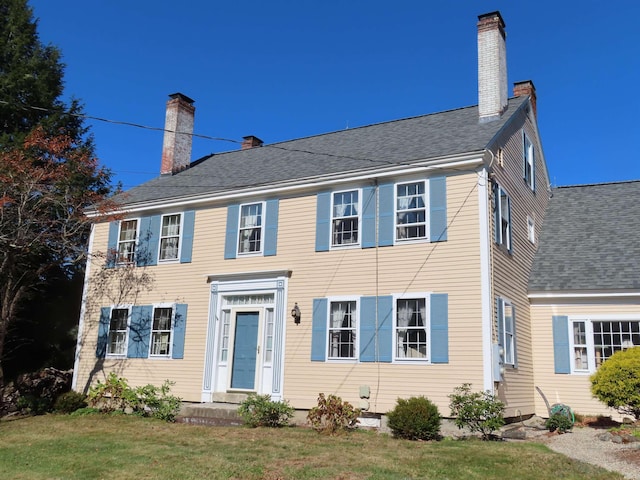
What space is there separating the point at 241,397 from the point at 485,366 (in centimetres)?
601

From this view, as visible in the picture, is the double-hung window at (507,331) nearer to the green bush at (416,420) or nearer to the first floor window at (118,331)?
the green bush at (416,420)

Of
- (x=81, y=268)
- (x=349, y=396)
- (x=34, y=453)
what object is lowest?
(x=34, y=453)

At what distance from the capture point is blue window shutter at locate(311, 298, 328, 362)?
1350cm

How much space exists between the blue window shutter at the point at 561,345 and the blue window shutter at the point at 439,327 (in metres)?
4.01

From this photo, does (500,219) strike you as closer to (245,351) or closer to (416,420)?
(416,420)

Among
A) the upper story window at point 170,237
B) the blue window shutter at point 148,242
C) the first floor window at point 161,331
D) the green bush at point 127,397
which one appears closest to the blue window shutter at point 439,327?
the green bush at point 127,397

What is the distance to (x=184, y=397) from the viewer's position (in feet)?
49.5

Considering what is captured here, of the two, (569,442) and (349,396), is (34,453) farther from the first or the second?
(569,442)

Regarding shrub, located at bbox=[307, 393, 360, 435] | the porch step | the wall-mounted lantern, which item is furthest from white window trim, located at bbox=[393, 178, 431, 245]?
the porch step

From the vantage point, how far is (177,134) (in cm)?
2016

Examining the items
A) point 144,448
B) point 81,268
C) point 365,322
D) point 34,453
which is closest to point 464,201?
point 365,322

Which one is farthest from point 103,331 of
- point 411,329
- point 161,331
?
point 411,329

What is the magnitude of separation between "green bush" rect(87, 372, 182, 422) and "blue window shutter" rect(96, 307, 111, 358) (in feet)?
4.44

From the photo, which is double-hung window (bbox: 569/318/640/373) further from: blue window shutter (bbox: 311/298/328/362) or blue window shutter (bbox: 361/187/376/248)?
blue window shutter (bbox: 311/298/328/362)
